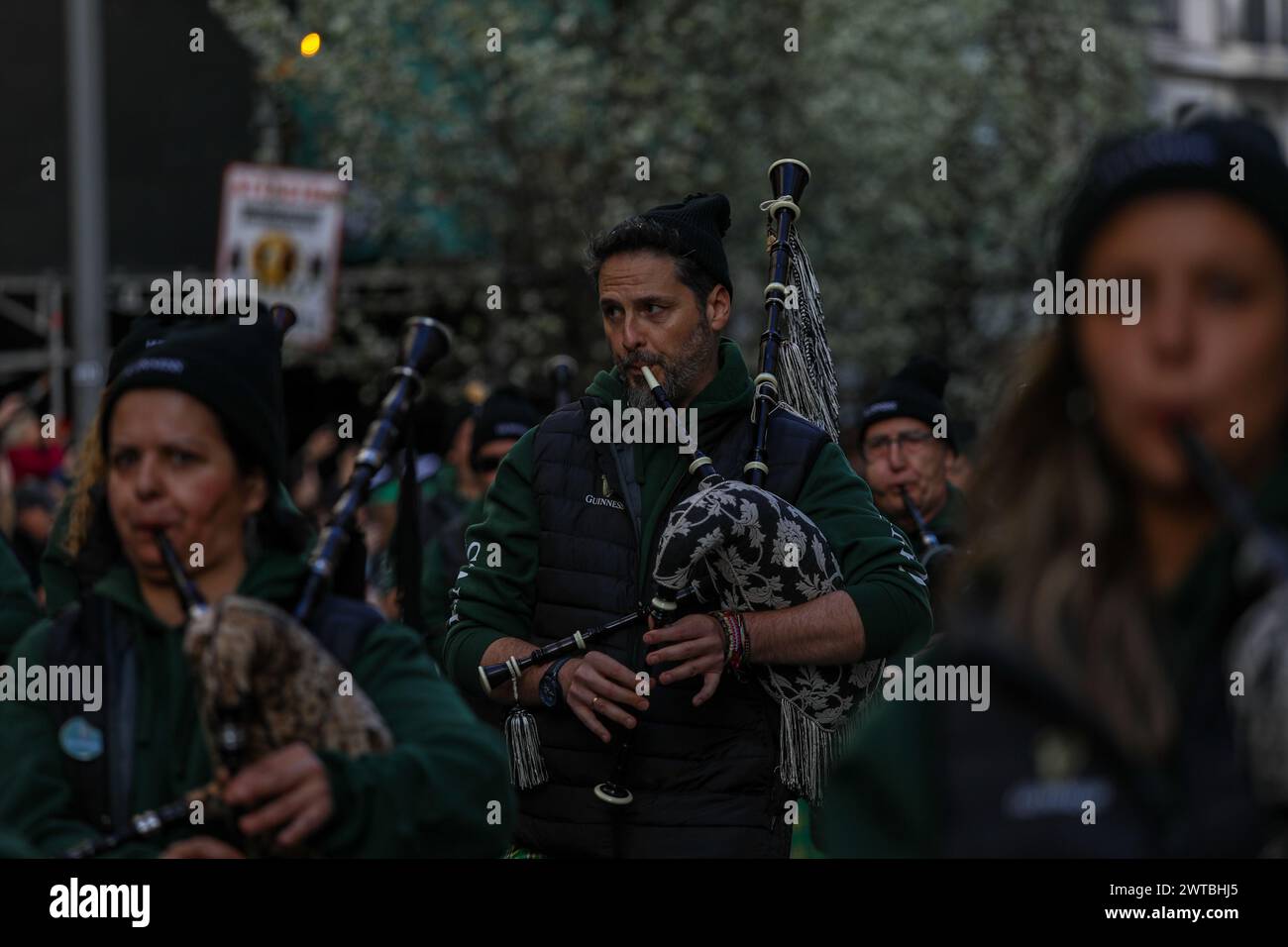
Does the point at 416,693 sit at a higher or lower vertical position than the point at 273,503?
lower

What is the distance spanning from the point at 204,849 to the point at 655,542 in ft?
5.64

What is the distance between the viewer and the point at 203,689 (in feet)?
10.1

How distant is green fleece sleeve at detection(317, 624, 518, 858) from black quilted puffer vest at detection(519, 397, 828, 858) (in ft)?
3.82

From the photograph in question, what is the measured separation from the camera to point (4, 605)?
15.9 ft

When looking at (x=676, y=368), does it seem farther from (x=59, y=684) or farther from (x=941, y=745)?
(x=941, y=745)

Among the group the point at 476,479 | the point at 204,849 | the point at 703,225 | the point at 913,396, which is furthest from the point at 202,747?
the point at 476,479

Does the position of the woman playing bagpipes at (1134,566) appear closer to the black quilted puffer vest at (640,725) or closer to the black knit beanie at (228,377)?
the black knit beanie at (228,377)

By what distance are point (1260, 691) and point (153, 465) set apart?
5.85ft

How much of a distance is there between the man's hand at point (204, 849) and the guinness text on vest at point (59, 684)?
0.27 meters

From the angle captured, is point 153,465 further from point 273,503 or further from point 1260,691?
point 1260,691
